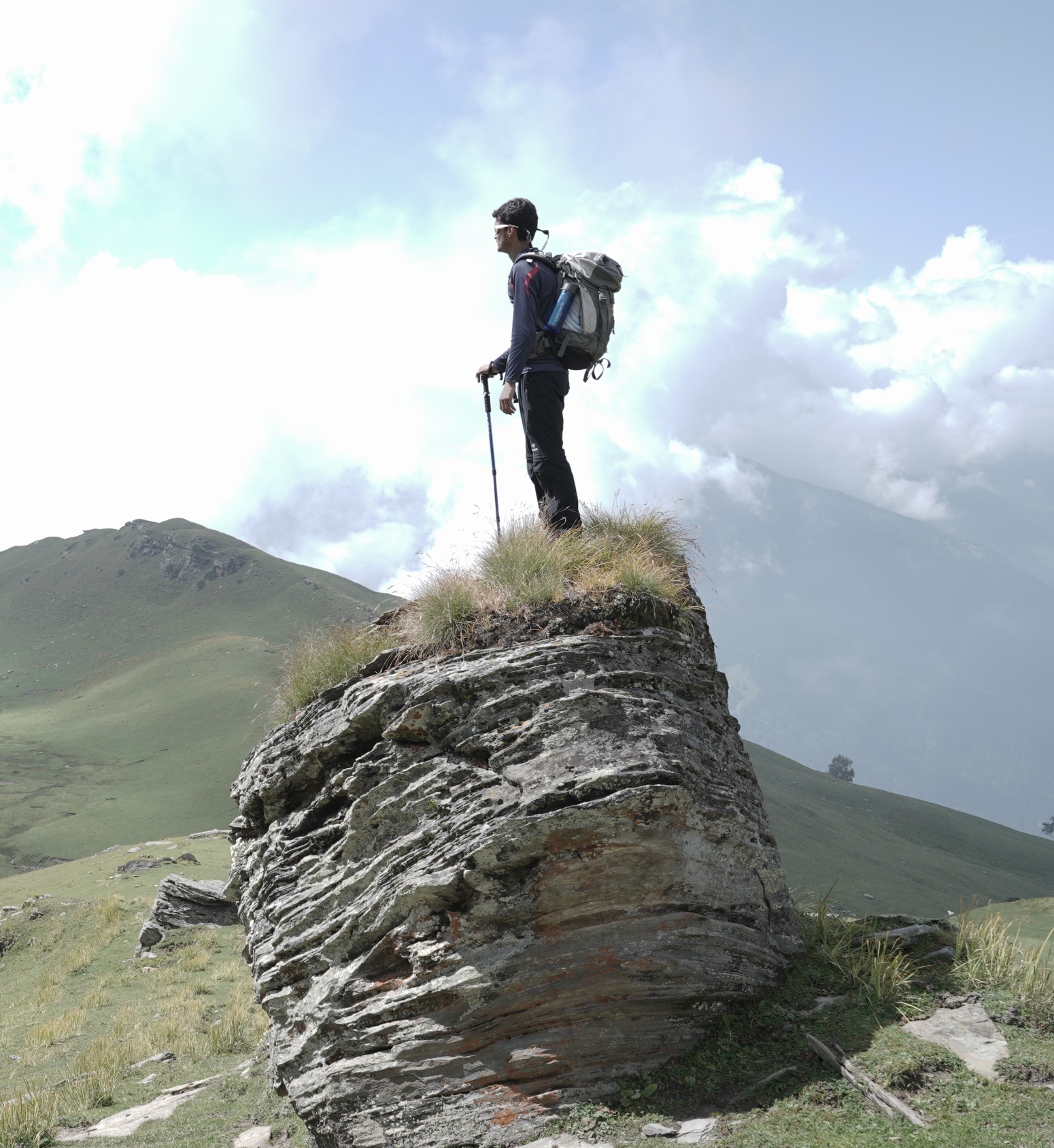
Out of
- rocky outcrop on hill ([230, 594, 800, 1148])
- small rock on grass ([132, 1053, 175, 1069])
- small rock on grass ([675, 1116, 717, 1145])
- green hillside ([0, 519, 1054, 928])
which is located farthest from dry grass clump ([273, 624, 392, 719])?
green hillside ([0, 519, 1054, 928])

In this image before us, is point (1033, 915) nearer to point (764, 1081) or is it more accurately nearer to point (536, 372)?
point (764, 1081)

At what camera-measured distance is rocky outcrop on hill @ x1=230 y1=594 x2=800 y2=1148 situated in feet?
26.3

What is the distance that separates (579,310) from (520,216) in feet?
5.29

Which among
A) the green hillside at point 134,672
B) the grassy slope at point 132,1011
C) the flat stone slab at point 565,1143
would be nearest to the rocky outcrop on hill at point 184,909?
the grassy slope at point 132,1011

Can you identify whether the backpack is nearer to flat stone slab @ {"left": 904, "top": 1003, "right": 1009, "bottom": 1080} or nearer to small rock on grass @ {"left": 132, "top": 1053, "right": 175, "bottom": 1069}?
flat stone slab @ {"left": 904, "top": 1003, "right": 1009, "bottom": 1080}

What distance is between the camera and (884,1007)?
861 centimetres

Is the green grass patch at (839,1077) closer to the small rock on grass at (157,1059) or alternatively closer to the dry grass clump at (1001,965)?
the dry grass clump at (1001,965)

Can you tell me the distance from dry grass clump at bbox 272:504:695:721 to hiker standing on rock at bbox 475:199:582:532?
45 cm

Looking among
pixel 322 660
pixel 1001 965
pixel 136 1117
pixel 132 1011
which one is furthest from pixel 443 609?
pixel 132 1011

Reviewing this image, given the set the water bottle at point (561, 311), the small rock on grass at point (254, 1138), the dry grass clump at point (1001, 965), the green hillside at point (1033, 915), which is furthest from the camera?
the green hillside at point (1033, 915)

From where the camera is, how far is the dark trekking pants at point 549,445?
1059cm

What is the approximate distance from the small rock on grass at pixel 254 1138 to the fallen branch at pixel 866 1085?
21.2 feet

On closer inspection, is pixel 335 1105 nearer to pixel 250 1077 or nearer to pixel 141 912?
pixel 250 1077

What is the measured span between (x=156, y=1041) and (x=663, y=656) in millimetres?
13198
